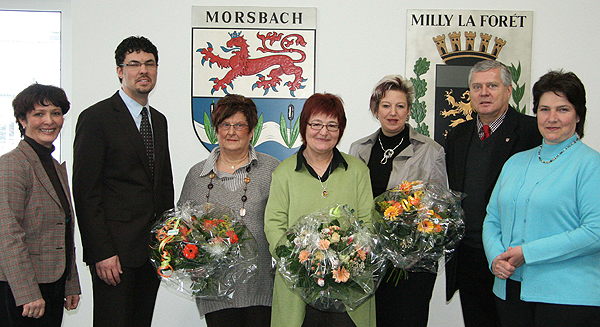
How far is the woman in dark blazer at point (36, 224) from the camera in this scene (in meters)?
1.90

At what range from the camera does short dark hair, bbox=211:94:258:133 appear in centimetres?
224

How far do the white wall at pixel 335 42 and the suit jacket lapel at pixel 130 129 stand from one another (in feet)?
4.40

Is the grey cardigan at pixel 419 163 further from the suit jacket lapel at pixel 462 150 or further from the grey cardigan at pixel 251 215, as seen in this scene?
the grey cardigan at pixel 251 215

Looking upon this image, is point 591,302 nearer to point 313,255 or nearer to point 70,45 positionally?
point 313,255

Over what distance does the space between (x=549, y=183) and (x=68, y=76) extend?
12.7 ft

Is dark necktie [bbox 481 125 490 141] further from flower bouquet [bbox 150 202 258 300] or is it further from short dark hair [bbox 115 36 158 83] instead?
short dark hair [bbox 115 36 158 83]

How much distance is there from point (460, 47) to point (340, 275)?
2586mm

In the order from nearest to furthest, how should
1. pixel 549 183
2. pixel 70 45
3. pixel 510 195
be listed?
pixel 549 183
pixel 510 195
pixel 70 45

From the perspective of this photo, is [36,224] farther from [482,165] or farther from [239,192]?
[482,165]

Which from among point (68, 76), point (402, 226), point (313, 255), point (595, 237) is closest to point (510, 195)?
point (595, 237)

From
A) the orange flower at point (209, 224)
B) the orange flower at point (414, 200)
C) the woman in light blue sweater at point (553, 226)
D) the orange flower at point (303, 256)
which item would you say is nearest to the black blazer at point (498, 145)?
the woman in light blue sweater at point (553, 226)

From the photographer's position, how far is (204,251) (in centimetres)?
185

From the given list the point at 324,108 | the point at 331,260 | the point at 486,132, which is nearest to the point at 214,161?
the point at 324,108

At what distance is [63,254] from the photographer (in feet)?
6.93
